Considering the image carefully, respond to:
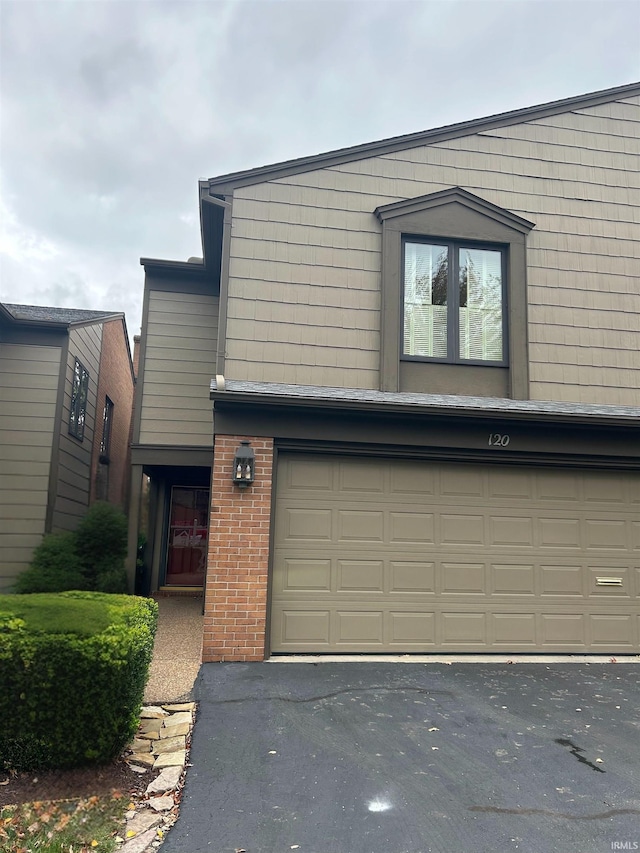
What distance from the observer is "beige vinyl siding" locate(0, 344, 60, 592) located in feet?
32.1

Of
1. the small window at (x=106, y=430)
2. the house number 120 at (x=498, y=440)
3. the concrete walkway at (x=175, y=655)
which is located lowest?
the concrete walkway at (x=175, y=655)

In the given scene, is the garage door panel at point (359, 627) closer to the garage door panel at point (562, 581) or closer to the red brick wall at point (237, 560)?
the red brick wall at point (237, 560)

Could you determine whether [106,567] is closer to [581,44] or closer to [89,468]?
[89,468]

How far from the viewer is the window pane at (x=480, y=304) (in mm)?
7867

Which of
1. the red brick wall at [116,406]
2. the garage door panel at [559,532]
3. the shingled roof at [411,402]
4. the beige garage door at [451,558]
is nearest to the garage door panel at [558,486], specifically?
the beige garage door at [451,558]

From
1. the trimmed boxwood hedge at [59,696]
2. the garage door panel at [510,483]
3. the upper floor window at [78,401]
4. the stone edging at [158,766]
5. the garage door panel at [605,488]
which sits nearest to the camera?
the stone edging at [158,766]

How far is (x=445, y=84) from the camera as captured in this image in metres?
18.2

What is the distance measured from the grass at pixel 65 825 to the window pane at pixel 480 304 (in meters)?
6.17

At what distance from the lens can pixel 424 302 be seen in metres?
7.85

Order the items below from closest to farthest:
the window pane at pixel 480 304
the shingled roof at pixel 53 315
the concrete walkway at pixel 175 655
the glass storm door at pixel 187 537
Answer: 1. the concrete walkway at pixel 175 655
2. the window pane at pixel 480 304
3. the shingled roof at pixel 53 315
4. the glass storm door at pixel 187 537

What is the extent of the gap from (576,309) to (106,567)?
26.7 ft

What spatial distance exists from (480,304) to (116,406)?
10427 millimetres

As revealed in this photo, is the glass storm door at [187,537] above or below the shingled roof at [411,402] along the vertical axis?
below

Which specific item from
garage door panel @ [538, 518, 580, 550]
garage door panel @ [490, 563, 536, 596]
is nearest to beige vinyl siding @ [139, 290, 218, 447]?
garage door panel @ [490, 563, 536, 596]
